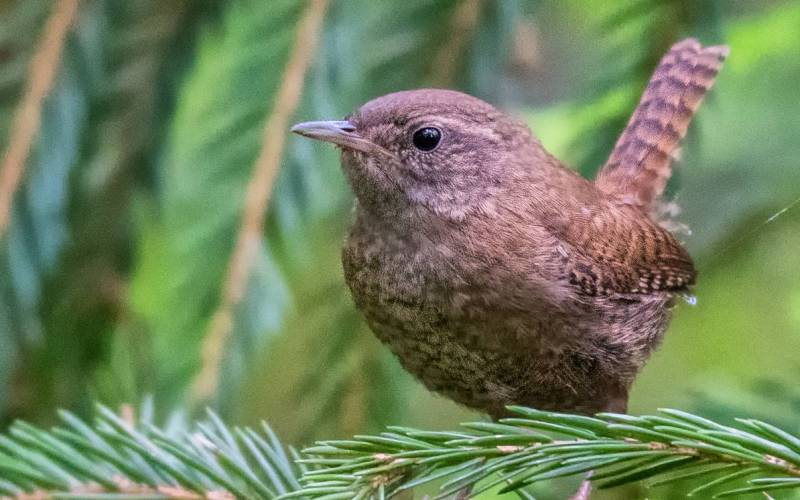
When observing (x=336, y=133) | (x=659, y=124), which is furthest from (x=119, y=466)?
(x=659, y=124)

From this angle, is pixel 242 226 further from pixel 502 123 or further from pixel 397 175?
pixel 502 123

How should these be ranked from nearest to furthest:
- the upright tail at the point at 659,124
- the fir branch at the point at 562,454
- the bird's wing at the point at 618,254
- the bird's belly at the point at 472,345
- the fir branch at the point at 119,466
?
1. the fir branch at the point at 562,454
2. the fir branch at the point at 119,466
3. the bird's belly at the point at 472,345
4. the bird's wing at the point at 618,254
5. the upright tail at the point at 659,124

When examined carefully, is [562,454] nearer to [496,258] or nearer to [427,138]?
[496,258]

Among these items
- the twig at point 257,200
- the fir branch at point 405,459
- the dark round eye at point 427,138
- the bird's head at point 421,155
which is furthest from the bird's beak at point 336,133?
the fir branch at point 405,459

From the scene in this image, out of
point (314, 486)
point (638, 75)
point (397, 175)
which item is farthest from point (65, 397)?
point (638, 75)

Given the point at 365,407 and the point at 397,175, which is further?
the point at 365,407

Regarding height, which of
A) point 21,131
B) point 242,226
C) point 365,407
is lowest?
point 365,407

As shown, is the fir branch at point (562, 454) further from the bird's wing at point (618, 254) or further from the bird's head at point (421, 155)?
the bird's head at point (421, 155)

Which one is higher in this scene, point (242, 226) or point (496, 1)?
point (496, 1)
